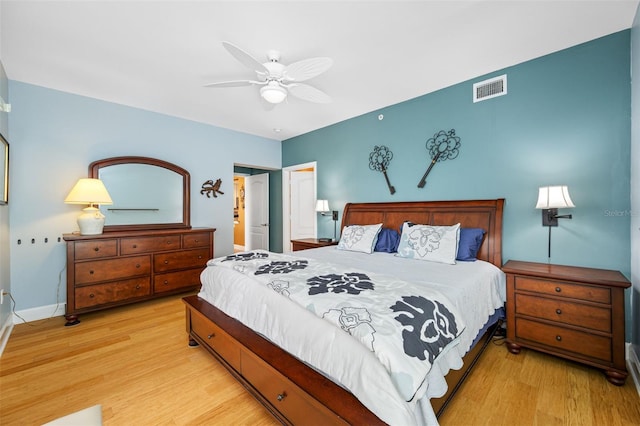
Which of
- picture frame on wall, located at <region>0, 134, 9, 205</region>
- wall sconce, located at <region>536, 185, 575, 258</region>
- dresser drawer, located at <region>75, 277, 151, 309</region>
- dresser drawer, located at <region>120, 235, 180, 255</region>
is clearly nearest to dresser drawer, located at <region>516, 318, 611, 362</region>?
wall sconce, located at <region>536, 185, 575, 258</region>

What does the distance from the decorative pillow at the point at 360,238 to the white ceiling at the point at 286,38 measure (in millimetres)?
1723

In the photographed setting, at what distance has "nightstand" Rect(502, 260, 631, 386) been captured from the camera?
1.87 m

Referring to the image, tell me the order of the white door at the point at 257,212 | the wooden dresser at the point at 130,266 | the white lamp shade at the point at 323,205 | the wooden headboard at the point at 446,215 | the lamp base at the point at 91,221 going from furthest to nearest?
1. the white door at the point at 257,212
2. the white lamp shade at the point at 323,205
3. the lamp base at the point at 91,221
4. the wooden dresser at the point at 130,266
5. the wooden headboard at the point at 446,215

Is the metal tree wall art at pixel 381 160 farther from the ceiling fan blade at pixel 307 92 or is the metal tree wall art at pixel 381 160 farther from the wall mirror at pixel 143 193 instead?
the wall mirror at pixel 143 193

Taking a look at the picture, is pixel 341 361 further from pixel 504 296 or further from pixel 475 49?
pixel 475 49

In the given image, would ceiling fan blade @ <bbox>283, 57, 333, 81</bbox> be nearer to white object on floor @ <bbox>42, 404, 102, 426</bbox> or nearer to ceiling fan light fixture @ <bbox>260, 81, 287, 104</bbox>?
ceiling fan light fixture @ <bbox>260, 81, 287, 104</bbox>

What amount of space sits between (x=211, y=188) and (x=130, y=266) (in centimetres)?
172

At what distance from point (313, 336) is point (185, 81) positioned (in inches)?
119

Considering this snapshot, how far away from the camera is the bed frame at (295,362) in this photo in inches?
47.2

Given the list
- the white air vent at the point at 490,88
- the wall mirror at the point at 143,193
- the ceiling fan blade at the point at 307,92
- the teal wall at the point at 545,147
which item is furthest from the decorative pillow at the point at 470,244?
the wall mirror at the point at 143,193

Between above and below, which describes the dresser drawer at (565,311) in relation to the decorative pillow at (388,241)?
below

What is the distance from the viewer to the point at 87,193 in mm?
3062

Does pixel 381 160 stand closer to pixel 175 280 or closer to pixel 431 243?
pixel 431 243

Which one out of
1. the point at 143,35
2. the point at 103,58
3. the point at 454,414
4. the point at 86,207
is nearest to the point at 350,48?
the point at 143,35
